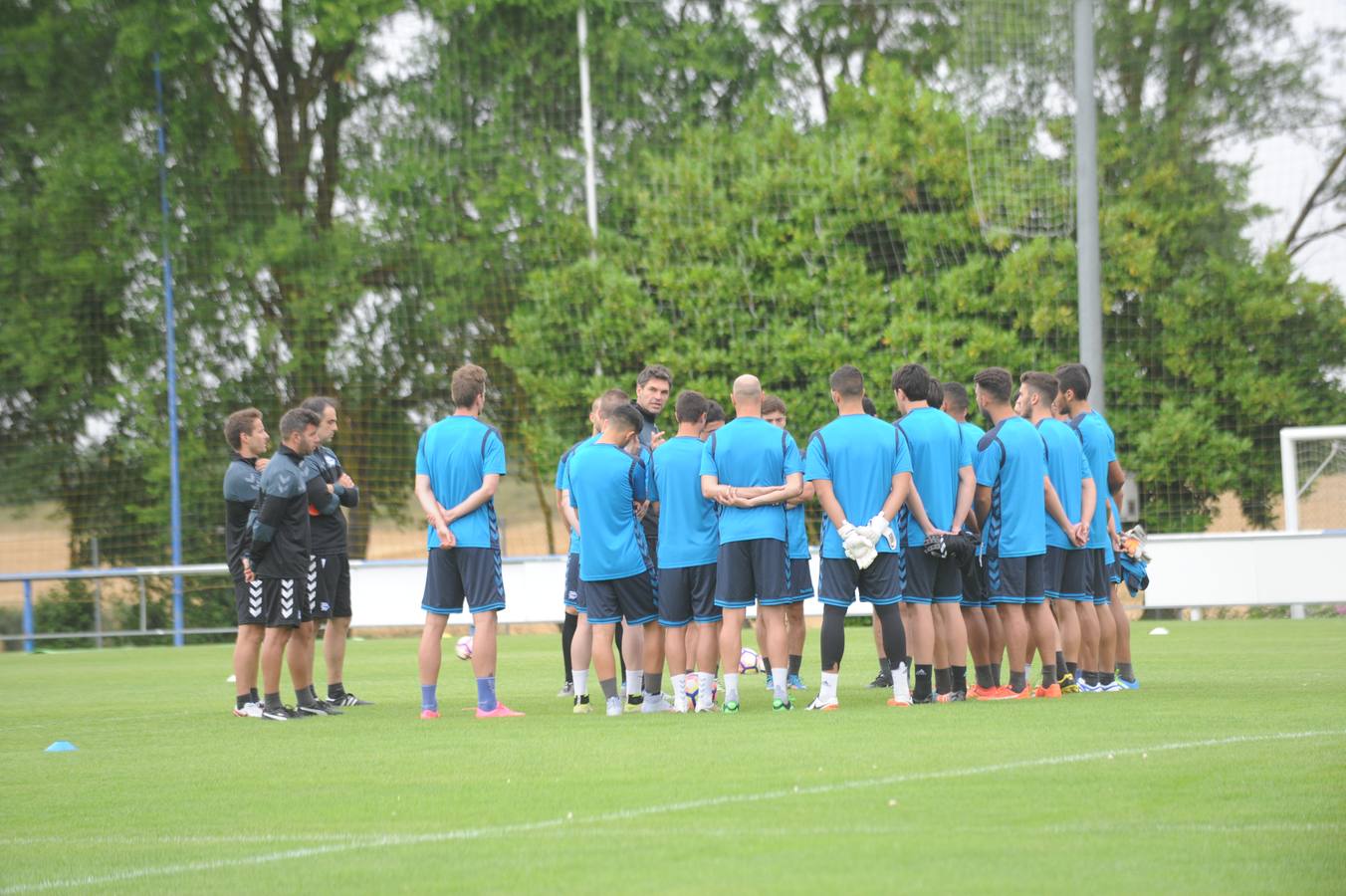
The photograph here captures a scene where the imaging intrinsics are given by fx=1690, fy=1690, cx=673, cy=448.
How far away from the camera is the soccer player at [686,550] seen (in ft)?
32.4

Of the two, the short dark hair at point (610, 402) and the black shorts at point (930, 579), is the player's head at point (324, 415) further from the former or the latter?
the black shorts at point (930, 579)

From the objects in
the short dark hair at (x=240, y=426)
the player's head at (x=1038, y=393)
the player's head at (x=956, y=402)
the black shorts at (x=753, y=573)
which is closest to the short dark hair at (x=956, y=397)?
the player's head at (x=956, y=402)

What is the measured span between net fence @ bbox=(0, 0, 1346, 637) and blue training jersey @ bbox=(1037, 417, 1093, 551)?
42.1 ft

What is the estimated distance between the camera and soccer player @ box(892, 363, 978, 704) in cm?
984

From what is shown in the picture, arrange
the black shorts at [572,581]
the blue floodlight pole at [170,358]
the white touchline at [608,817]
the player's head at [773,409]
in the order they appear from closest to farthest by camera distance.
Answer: the white touchline at [608,817] < the black shorts at [572,581] < the player's head at [773,409] < the blue floodlight pole at [170,358]

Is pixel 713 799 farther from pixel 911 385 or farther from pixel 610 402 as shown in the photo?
pixel 911 385

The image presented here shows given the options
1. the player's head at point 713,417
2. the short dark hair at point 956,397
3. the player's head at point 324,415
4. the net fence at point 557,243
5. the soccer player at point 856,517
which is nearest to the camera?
the soccer player at point 856,517

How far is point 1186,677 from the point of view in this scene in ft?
37.8

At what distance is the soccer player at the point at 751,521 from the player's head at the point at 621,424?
476 mm

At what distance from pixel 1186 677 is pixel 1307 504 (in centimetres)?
1150

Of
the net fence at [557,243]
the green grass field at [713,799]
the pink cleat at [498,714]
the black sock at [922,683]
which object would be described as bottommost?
the pink cleat at [498,714]

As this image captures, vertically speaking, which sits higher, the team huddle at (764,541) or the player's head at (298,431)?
the player's head at (298,431)

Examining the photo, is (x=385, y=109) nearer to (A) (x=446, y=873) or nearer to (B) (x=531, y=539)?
(B) (x=531, y=539)

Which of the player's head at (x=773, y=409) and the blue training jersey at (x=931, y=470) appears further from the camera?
the player's head at (x=773, y=409)
